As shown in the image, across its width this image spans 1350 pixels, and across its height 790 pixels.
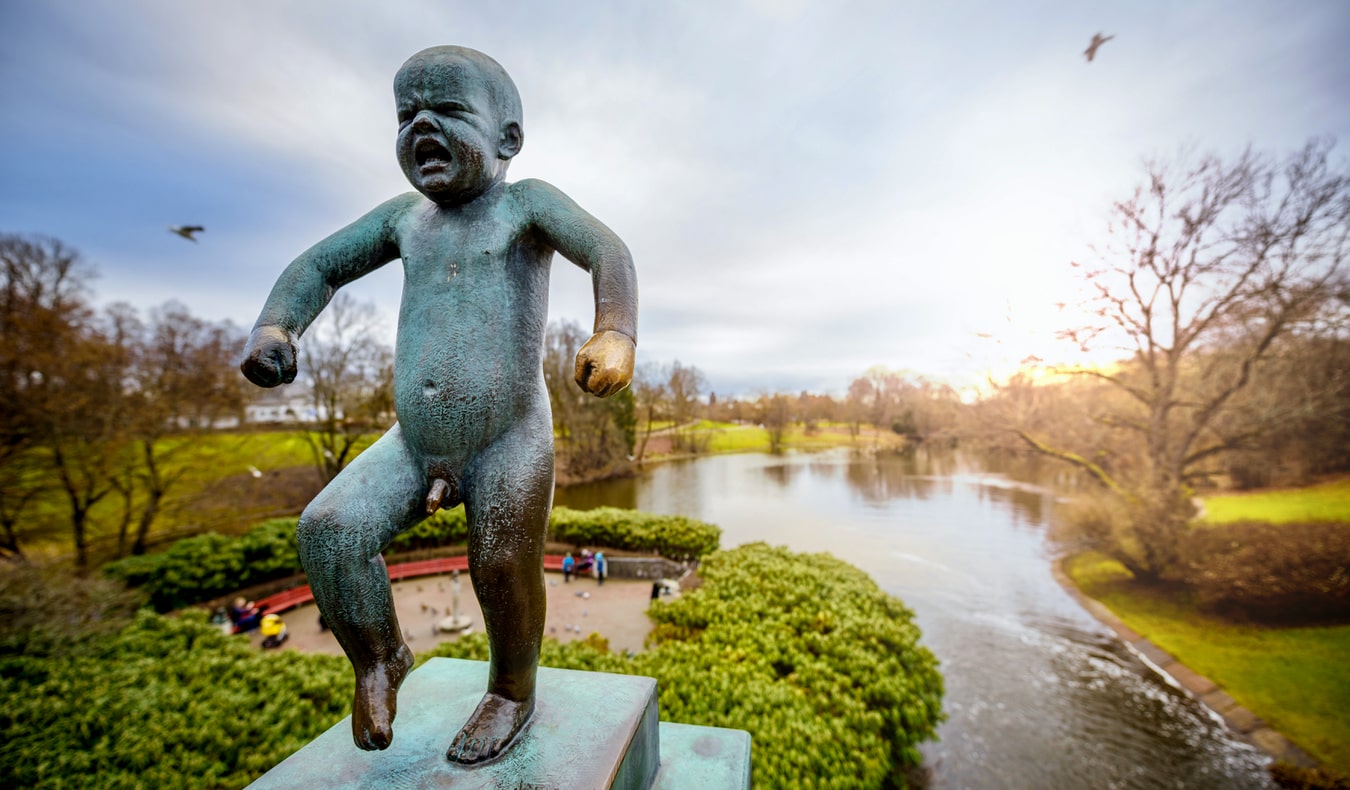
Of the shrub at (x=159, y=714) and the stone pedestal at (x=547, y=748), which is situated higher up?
the stone pedestal at (x=547, y=748)

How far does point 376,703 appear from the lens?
5.04ft

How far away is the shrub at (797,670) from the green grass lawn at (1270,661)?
5.97 m

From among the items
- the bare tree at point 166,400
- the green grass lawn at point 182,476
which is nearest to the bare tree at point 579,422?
the green grass lawn at point 182,476

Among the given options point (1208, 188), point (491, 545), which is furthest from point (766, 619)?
point (1208, 188)

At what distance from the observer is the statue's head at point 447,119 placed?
1.68 metres

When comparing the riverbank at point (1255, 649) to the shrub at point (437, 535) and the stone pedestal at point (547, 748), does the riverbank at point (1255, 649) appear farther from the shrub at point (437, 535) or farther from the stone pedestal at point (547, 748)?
the shrub at point (437, 535)

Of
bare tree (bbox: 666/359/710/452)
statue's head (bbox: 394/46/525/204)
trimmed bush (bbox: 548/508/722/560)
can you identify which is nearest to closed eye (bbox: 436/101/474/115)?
statue's head (bbox: 394/46/525/204)

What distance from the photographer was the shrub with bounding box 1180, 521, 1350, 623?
9.78 m

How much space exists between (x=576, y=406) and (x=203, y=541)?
15424 mm

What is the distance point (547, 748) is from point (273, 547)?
13.2 metres

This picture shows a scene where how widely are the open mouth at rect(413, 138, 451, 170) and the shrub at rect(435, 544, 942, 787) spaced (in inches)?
154

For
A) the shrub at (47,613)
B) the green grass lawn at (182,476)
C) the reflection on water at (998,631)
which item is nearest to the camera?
the shrub at (47,613)

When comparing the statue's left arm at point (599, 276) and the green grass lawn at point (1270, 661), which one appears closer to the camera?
the statue's left arm at point (599, 276)

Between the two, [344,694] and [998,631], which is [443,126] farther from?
[998,631]
